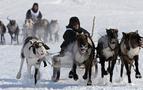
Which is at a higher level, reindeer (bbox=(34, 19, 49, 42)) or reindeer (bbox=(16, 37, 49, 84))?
reindeer (bbox=(34, 19, 49, 42))

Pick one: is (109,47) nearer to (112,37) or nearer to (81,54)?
(112,37)

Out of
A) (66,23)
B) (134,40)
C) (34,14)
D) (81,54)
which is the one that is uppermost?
(66,23)

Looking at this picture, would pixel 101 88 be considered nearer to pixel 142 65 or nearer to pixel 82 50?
pixel 82 50

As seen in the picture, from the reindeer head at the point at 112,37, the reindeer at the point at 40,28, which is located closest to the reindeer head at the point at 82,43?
the reindeer head at the point at 112,37

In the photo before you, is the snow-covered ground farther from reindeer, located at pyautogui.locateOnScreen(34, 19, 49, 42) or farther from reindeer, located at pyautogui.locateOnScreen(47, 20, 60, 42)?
reindeer, located at pyautogui.locateOnScreen(47, 20, 60, 42)

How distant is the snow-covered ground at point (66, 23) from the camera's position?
10125mm

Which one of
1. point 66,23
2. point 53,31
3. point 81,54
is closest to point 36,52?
point 81,54

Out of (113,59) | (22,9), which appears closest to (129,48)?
(113,59)

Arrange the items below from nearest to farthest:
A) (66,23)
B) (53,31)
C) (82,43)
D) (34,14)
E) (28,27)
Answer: (82,43) < (34,14) < (28,27) < (53,31) < (66,23)

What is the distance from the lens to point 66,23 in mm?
28859

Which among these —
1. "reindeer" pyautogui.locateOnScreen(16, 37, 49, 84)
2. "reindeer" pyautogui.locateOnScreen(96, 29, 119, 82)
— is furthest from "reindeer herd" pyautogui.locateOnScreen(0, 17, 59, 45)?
"reindeer" pyautogui.locateOnScreen(96, 29, 119, 82)

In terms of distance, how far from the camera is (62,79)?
11344 mm

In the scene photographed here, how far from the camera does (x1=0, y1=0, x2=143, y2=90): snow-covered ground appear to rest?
10125 millimetres

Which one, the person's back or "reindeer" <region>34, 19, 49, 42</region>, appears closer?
the person's back
